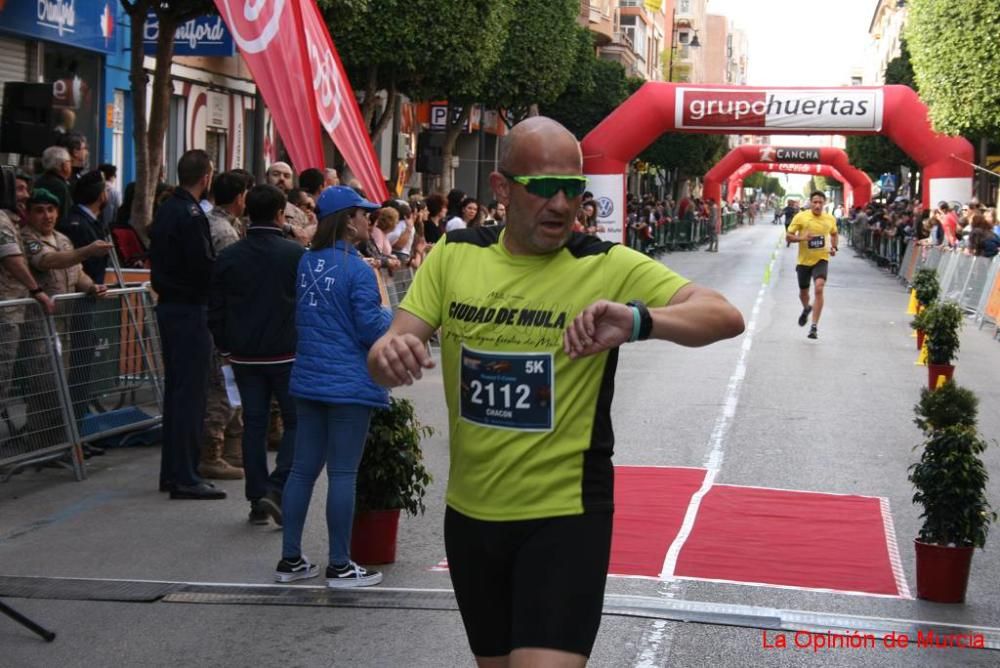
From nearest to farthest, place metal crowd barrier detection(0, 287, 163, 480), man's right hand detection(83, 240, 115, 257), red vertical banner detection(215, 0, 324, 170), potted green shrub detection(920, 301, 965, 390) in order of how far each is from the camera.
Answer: metal crowd barrier detection(0, 287, 163, 480) → man's right hand detection(83, 240, 115, 257) → red vertical banner detection(215, 0, 324, 170) → potted green shrub detection(920, 301, 965, 390)

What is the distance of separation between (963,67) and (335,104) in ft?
76.0

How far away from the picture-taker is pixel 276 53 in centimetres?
1005

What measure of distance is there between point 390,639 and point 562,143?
9.45 ft

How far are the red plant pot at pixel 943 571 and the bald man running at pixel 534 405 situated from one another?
3.43 m

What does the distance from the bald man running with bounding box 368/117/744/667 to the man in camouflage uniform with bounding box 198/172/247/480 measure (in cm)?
550

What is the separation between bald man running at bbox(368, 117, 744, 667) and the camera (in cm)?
376

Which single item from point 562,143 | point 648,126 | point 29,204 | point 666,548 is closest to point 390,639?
point 666,548

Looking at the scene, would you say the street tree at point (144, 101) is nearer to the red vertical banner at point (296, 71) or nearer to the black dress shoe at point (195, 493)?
the red vertical banner at point (296, 71)

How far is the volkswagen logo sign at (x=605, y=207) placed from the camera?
3431cm

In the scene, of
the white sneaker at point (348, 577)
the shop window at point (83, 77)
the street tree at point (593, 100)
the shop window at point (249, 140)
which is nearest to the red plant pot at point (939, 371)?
the white sneaker at point (348, 577)

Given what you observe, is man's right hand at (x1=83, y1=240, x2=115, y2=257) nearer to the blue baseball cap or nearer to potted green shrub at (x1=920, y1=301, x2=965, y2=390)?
the blue baseball cap

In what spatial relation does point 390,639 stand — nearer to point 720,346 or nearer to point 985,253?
point 720,346

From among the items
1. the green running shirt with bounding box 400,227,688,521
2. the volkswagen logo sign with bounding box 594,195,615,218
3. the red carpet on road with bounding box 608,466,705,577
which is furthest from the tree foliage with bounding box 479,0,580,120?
the green running shirt with bounding box 400,227,688,521

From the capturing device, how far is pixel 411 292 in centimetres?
409
